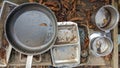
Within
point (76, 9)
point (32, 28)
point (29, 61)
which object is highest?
point (76, 9)

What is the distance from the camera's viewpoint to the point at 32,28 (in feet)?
4.43

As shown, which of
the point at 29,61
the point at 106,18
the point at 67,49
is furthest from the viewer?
the point at 106,18

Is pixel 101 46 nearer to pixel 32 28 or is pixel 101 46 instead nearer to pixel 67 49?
pixel 67 49

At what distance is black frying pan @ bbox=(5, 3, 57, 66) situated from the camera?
52.2 inches

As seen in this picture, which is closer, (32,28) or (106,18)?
(32,28)

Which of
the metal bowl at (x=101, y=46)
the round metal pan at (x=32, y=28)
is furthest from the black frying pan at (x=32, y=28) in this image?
the metal bowl at (x=101, y=46)

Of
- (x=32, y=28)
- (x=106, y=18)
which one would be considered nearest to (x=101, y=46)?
(x=106, y=18)

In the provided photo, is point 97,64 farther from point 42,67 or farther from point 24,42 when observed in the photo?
point 24,42

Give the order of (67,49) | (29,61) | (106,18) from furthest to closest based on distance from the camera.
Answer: (106,18) < (67,49) < (29,61)

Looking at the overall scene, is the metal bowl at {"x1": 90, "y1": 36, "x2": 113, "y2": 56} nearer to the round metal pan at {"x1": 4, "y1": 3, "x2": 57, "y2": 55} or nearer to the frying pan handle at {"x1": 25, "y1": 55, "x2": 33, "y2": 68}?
the round metal pan at {"x1": 4, "y1": 3, "x2": 57, "y2": 55}

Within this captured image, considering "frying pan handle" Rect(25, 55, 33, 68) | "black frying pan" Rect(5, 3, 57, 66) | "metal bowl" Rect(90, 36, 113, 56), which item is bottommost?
"frying pan handle" Rect(25, 55, 33, 68)

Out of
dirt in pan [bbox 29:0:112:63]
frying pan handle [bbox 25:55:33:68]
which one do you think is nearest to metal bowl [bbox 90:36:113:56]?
dirt in pan [bbox 29:0:112:63]

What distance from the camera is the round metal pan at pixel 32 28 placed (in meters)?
1.33

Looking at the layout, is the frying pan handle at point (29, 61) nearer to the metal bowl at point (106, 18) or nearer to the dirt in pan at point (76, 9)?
the dirt in pan at point (76, 9)
